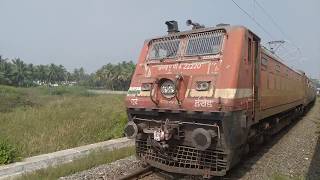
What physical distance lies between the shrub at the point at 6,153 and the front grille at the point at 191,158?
12.8ft

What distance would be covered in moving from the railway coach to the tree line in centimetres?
7649

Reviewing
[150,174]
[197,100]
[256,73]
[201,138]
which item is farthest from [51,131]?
[201,138]

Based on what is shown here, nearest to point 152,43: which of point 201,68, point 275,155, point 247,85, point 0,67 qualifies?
point 201,68

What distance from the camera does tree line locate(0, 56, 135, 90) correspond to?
8481cm

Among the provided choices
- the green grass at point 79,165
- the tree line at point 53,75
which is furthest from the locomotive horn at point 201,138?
the tree line at point 53,75

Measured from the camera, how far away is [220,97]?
6.62 meters

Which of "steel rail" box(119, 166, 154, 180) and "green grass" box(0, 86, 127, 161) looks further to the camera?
"green grass" box(0, 86, 127, 161)

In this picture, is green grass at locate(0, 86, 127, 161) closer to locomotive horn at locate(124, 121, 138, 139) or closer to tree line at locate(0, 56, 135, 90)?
locomotive horn at locate(124, 121, 138, 139)

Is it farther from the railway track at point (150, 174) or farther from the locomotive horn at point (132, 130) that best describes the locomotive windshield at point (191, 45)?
the railway track at point (150, 174)

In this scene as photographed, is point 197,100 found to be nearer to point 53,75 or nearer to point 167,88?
point 167,88

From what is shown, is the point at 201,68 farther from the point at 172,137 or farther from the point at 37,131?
the point at 37,131

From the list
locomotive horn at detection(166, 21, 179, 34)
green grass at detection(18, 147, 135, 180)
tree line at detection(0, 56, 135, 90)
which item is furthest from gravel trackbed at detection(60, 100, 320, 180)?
tree line at detection(0, 56, 135, 90)

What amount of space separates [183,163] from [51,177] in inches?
111

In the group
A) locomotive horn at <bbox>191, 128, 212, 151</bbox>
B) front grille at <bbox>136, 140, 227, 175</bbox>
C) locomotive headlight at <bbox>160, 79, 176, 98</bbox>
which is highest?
locomotive headlight at <bbox>160, 79, 176, 98</bbox>
